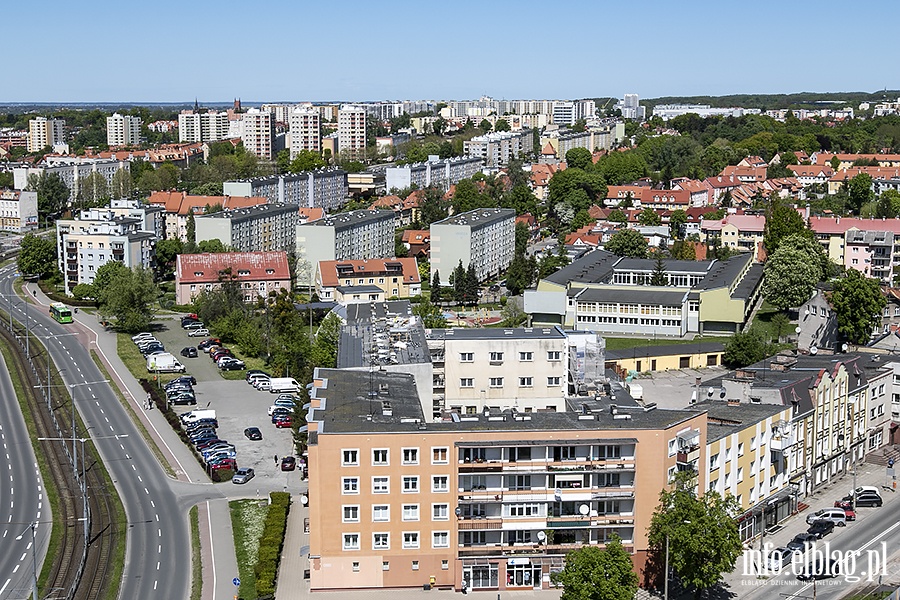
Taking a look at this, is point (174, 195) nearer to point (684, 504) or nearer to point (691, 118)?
point (684, 504)

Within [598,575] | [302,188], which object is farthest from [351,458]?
[302,188]

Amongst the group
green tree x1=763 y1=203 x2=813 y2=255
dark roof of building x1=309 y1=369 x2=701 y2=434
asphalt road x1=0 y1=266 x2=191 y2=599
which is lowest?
asphalt road x1=0 y1=266 x2=191 y2=599

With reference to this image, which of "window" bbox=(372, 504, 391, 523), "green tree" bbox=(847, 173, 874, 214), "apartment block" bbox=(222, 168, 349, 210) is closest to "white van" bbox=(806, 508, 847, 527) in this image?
"window" bbox=(372, 504, 391, 523)

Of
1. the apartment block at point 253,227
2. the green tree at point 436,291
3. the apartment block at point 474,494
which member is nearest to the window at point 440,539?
the apartment block at point 474,494

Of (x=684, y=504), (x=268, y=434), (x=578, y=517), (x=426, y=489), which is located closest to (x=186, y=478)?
(x=268, y=434)

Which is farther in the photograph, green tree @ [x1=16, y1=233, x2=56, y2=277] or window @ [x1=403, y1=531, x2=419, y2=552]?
green tree @ [x1=16, y1=233, x2=56, y2=277]

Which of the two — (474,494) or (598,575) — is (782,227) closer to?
(474,494)

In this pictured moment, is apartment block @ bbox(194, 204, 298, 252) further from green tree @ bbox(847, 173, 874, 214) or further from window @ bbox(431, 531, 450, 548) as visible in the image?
window @ bbox(431, 531, 450, 548)
